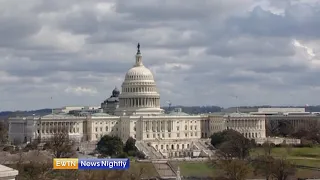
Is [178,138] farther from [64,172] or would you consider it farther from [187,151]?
[64,172]

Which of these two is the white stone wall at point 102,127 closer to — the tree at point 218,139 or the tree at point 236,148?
the tree at point 218,139

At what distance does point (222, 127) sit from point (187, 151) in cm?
2853

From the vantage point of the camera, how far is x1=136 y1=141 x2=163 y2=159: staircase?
119900mm

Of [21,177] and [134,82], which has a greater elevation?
[134,82]

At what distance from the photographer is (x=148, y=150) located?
413ft

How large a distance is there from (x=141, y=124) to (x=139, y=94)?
1020 centimetres

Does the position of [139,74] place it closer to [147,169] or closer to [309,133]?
[309,133]

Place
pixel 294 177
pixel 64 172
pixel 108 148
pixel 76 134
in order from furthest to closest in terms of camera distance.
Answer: pixel 76 134
pixel 108 148
pixel 294 177
pixel 64 172

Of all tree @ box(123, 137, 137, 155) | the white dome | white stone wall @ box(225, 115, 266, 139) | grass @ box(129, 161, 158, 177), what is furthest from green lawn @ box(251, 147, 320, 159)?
the white dome

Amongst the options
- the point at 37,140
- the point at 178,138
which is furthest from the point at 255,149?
the point at 37,140

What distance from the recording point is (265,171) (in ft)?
252

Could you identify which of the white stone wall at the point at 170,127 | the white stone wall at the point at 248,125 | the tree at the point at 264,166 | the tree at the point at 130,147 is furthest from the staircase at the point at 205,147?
the tree at the point at 264,166

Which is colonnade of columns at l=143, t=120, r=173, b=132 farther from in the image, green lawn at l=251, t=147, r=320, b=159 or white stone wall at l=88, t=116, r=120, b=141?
green lawn at l=251, t=147, r=320, b=159

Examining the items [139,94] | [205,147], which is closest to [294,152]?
[205,147]
